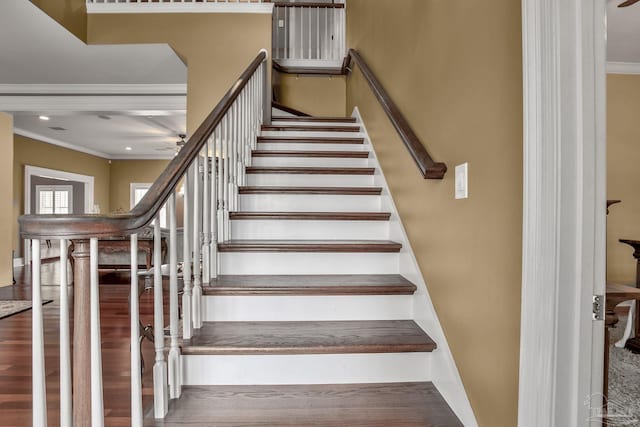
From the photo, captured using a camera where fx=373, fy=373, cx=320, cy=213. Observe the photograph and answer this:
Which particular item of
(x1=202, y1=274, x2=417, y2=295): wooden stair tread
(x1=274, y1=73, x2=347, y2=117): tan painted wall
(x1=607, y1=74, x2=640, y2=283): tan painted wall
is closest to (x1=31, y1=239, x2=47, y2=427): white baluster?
(x1=202, y1=274, x2=417, y2=295): wooden stair tread

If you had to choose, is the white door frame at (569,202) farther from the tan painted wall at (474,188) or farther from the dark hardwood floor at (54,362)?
the dark hardwood floor at (54,362)

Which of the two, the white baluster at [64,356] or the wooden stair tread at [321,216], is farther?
the wooden stair tread at [321,216]

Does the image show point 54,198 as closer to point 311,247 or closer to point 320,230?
point 320,230

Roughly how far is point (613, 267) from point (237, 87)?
→ 3913 millimetres

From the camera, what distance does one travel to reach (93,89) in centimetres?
476

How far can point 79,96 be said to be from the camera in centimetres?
482

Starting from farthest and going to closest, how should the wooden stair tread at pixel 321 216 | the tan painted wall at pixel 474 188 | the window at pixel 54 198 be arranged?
the window at pixel 54 198
the wooden stair tread at pixel 321 216
the tan painted wall at pixel 474 188

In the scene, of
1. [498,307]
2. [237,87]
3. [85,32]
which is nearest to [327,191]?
[237,87]

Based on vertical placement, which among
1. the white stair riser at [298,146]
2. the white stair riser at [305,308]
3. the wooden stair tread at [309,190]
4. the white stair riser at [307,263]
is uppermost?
the white stair riser at [298,146]

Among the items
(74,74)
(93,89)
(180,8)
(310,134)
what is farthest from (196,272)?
(93,89)

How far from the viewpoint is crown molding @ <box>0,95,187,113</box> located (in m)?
4.82

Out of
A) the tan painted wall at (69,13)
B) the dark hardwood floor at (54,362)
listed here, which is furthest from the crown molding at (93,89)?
the dark hardwood floor at (54,362)

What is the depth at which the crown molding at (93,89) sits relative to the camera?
15.5 feet

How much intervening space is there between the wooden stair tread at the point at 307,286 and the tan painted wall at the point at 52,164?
22.3ft
